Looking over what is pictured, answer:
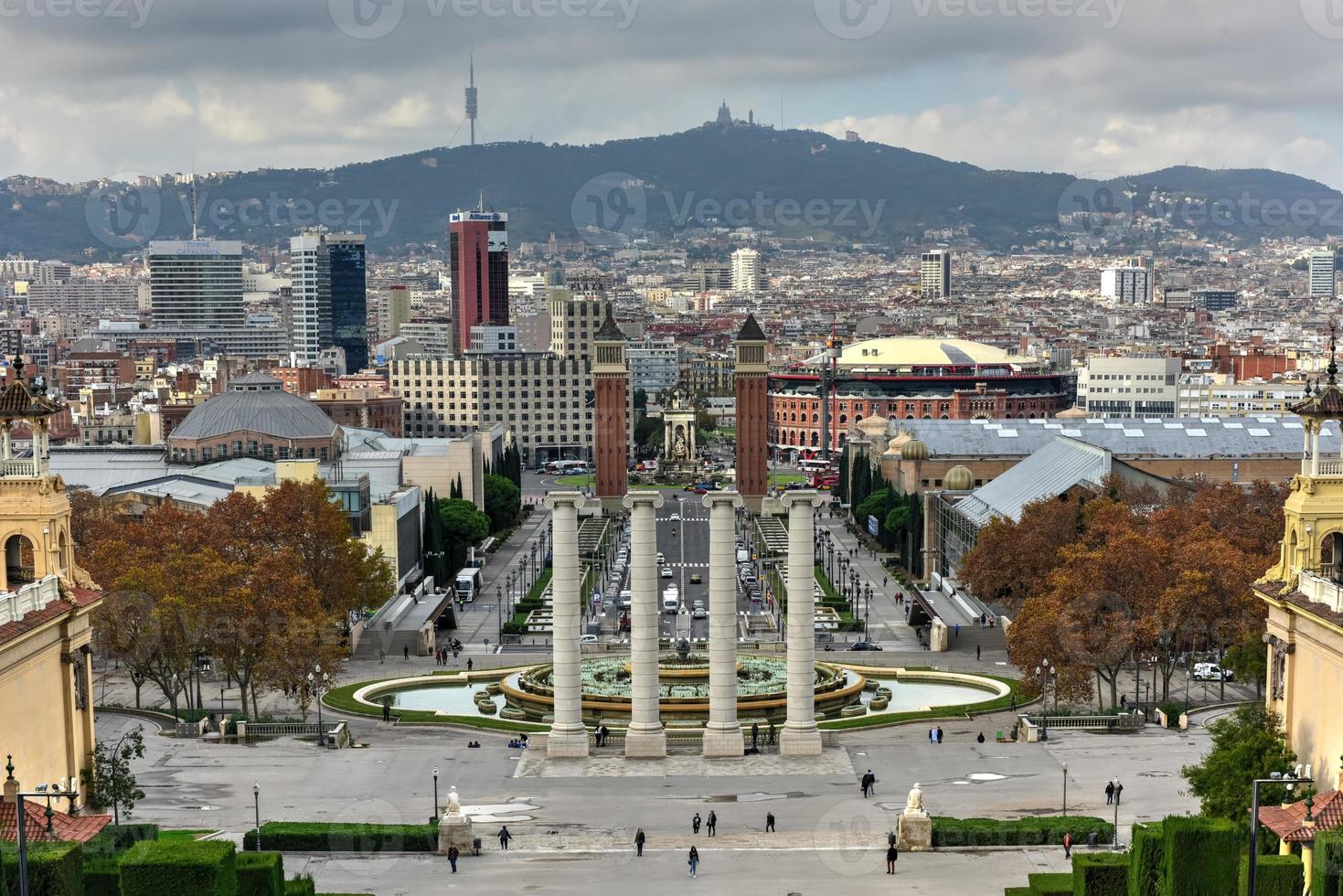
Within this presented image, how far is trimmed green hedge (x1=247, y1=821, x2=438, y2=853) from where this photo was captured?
163 ft

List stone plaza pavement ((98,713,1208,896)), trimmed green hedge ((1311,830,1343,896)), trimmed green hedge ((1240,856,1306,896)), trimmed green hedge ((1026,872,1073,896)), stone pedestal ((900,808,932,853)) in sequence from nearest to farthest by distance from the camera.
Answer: trimmed green hedge ((1311,830,1343,896)) < trimmed green hedge ((1240,856,1306,896)) < trimmed green hedge ((1026,872,1073,896)) < stone plaza pavement ((98,713,1208,896)) < stone pedestal ((900,808,932,853))

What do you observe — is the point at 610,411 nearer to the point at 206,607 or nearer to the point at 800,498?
the point at 206,607

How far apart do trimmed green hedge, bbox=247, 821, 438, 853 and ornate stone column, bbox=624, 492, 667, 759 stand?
40.8ft

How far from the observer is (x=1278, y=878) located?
37.6 meters

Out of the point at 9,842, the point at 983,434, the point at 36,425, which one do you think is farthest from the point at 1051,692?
the point at 983,434

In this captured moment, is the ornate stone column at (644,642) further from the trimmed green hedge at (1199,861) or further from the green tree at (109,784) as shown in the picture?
the trimmed green hedge at (1199,861)

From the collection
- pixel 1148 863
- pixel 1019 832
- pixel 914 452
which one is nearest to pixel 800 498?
pixel 1019 832

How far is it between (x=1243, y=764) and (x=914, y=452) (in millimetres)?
78160

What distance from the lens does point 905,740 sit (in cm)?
6494

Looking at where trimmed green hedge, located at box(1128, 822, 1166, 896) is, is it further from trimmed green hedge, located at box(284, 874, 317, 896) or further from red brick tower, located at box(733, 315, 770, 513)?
red brick tower, located at box(733, 315, 770, 513)

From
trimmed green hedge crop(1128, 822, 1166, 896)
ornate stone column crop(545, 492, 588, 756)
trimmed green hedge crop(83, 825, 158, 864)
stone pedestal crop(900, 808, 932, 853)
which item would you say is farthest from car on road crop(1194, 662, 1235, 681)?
trimmed green hedge crop(83, 825, 158, 864)

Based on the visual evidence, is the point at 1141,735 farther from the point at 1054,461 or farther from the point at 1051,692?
the point at 1054,461

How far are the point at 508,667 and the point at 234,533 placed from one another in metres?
12.4

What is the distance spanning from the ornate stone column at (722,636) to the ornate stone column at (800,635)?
1719mm
